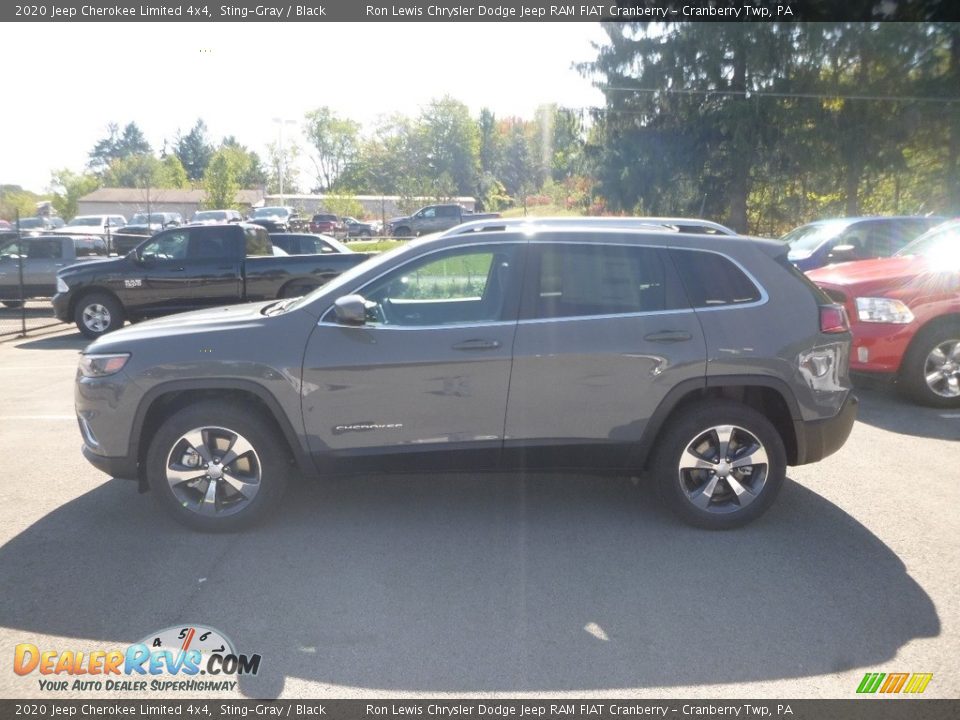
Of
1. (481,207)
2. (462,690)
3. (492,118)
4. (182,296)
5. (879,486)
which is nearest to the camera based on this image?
(462,690)

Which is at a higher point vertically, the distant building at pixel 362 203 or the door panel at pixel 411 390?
the distant building at pixel 362 203

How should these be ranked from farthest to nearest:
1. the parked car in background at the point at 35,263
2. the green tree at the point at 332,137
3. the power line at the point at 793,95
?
the green tree at the point at 332,137
the power line at the point at 793,95
the parked car in background at the point at 35,263

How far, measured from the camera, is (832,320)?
16.7 ft

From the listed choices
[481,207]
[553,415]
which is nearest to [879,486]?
[553,415]

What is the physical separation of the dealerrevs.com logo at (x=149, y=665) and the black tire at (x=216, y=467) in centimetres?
121

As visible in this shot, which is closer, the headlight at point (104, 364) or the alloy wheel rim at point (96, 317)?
the headlight at point (104, 364)

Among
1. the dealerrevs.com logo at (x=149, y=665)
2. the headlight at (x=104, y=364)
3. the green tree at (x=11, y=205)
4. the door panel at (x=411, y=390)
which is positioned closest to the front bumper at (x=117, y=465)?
the headlight at (x=104, y=364)

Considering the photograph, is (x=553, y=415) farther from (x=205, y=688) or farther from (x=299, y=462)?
(x=205, y=688)

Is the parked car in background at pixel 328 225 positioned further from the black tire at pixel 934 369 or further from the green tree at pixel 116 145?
the green tree at pixel 116 145

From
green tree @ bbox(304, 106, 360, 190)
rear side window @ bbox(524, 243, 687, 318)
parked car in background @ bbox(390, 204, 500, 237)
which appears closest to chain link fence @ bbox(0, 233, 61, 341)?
rear side window @ bbox(524, 243, 687, 318)

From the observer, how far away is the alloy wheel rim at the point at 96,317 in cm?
1402

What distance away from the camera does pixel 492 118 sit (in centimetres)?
8938

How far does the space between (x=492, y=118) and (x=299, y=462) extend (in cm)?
8860

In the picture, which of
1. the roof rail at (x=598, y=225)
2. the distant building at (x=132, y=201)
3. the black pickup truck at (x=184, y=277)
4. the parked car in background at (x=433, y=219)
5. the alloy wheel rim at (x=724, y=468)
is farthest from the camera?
the distant building at (x=132, y=201)
